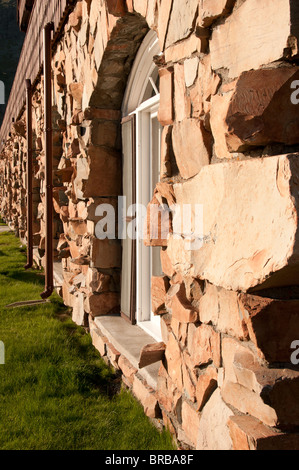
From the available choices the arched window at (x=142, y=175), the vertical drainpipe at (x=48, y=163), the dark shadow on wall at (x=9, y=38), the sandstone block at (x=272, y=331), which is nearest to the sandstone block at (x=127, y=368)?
the arched window at (x=142, y=175)

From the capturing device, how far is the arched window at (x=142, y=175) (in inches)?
147

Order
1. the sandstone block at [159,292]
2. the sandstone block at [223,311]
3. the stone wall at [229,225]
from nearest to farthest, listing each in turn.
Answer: the stone wall at [229,225]
the sandstone block at [223,311]
the sandstone block at [159,292]

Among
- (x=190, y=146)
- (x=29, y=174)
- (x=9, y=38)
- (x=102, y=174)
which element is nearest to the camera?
(x=190, y=146)

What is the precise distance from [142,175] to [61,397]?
5.66 feet

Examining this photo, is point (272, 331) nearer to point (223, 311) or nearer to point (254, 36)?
point (223, 311)

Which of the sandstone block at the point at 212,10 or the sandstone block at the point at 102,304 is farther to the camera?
the sandstone block at the point at 102,304

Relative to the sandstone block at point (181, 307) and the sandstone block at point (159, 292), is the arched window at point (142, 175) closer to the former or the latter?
the sandstone block at point (159, 292)

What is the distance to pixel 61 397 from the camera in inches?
122

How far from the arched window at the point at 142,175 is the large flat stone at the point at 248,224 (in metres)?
1.68

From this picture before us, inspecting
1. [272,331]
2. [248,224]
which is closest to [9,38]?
[248,224]

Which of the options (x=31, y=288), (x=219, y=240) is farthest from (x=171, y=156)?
(x=31, y=288)

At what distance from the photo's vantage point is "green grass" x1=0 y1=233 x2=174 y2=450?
2576mm

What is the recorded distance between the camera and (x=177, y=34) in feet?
7.55

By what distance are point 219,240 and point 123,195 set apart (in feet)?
7.79
